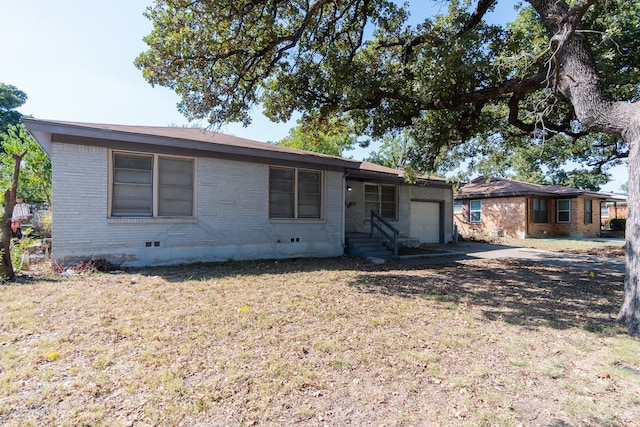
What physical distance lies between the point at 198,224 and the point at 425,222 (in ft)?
36.9

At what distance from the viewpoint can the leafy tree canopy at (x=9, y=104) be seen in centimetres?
4250

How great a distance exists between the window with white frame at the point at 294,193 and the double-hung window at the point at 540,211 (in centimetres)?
1730

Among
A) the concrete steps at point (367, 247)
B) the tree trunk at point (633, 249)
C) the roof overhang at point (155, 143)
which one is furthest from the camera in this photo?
the concrete steps at point (367, 247)

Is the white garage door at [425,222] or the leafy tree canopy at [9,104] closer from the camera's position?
the white garage door at [425,222]

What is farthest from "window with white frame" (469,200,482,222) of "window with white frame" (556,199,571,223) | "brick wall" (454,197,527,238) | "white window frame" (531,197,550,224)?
"window with white frame" (556,199,571,223)

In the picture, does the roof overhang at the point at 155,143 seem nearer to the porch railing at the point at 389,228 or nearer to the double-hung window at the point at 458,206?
the porch railing at the point at 389,228

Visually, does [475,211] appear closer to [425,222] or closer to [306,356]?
[425,222]

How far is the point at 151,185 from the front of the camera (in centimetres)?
853

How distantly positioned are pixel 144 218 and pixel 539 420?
855 cm

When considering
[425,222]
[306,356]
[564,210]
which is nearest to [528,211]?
[564,210]

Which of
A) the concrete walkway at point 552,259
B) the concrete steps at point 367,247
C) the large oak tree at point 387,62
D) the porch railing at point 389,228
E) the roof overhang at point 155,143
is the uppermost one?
the large oak tree at point 387,62

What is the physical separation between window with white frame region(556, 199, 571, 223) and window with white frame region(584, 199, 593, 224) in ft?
5.33

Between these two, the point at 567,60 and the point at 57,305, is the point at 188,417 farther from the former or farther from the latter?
the point at 567,60

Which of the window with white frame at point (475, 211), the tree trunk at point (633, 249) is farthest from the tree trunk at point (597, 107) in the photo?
the window with white frame at point (475, 211)
